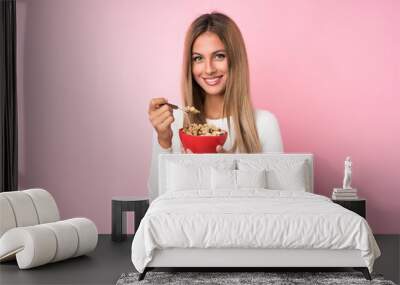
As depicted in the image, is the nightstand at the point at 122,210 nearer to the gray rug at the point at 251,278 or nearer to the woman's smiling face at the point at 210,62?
the woman's smiling face at the point at 210,62

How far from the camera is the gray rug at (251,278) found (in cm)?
487

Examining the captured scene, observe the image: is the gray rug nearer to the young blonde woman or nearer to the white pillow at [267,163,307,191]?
the white pillow at [267,163,307,191]

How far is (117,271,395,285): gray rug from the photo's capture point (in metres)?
4.87

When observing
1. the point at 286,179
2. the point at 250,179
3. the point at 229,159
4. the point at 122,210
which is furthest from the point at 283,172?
the point at 122,210

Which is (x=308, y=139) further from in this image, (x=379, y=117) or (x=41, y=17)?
(x=41, y=17)

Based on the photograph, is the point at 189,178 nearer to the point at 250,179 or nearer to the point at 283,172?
the point at 250,179

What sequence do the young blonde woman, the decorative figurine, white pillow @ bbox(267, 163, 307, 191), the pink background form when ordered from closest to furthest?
white pillow @ bbox(267, 163, 307, 191)
the young blonde woman
the decorative figurine
the pink background

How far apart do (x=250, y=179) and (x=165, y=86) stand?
187 centimetres

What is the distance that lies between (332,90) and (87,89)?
251 cm

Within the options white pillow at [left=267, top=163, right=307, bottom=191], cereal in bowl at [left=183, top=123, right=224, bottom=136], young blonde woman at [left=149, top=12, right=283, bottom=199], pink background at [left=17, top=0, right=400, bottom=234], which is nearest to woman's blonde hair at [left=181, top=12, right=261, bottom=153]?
young blonde woman at [left=149, top=12, right=283, bottom=199]

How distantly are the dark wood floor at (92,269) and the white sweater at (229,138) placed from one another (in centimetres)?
84

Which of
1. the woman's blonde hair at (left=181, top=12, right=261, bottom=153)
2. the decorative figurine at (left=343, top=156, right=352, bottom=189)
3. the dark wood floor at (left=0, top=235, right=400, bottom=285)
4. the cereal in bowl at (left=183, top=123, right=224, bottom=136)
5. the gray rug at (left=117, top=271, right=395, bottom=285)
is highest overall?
the woman's blonde hair at (left=181, top=12, right=261, bottom=153)

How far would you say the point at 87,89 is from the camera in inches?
298

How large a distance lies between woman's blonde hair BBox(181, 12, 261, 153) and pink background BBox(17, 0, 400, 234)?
1.37 feet
